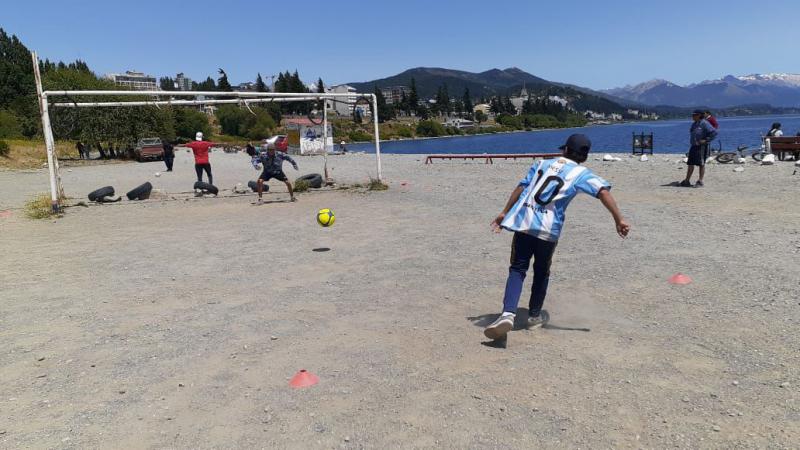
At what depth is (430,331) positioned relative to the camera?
5.56 meters

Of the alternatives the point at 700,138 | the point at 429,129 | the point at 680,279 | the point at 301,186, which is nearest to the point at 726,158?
the point at 700,138

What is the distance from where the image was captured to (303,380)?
447cm

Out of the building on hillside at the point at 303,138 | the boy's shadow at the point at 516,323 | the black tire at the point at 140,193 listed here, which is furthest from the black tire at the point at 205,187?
the building on hillside at the point at 303,138

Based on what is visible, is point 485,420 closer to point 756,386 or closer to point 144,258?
point 756,386

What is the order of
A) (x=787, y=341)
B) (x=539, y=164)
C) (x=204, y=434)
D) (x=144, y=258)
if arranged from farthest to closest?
(x=144, y=258) < (x=539, y=164) < (x=787, y=341) < (x=204, y=434)

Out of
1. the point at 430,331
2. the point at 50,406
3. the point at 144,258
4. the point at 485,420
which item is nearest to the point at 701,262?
the point at 430,331

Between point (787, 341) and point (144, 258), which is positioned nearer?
point (787, 341)

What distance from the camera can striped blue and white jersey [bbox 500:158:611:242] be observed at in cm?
509

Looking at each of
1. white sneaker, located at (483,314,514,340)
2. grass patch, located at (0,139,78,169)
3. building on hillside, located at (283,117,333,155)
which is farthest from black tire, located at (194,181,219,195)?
building on hillside, located at (283,117,333,155)

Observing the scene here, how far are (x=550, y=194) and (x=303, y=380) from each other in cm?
281

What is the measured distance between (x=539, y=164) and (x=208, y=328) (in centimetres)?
393

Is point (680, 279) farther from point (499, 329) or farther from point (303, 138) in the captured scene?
point (303, 138)

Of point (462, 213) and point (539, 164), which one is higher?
point (539, 164)

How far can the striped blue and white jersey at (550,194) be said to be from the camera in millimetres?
5090
